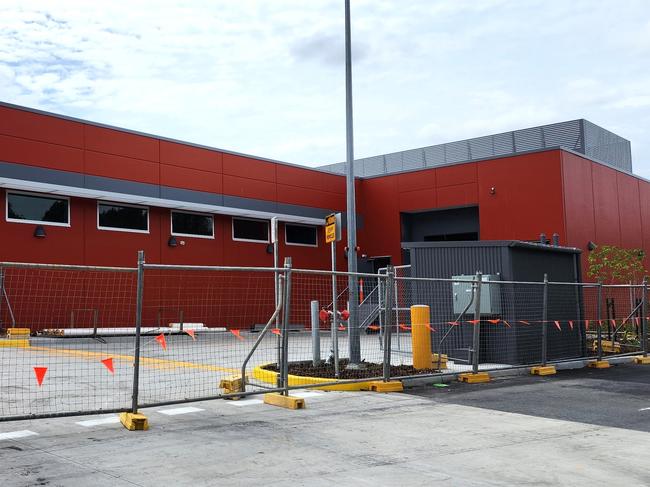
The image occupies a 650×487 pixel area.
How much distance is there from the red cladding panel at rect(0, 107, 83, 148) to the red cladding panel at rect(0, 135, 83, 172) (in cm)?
18

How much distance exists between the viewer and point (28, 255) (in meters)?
21.4

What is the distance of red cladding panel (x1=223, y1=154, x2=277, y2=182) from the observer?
90.0 ft

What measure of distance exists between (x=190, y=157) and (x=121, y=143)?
2983 mm

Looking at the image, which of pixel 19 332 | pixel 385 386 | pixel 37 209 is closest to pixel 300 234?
pixel 37 209

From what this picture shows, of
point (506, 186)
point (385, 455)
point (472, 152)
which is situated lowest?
point (385, 455)

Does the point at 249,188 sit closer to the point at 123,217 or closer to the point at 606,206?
the point at 123,217

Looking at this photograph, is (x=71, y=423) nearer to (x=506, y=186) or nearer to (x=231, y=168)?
(x=231, y=168)

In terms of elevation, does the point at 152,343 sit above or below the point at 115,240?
below


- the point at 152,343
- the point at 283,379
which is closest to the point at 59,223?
the point at 152,343

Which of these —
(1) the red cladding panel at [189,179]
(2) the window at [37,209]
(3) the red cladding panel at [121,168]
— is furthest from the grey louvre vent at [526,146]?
(2) the window at [37,209]

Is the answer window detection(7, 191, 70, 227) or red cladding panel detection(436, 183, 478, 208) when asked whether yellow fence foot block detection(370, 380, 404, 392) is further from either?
red cladding panel detection(436, 183, 478, 208)

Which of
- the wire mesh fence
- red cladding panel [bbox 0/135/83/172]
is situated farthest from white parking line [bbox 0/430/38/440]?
red cladding panel [bbox 0/135/83/172]

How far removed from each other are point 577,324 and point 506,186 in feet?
43.5

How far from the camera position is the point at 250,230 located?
28.5m
